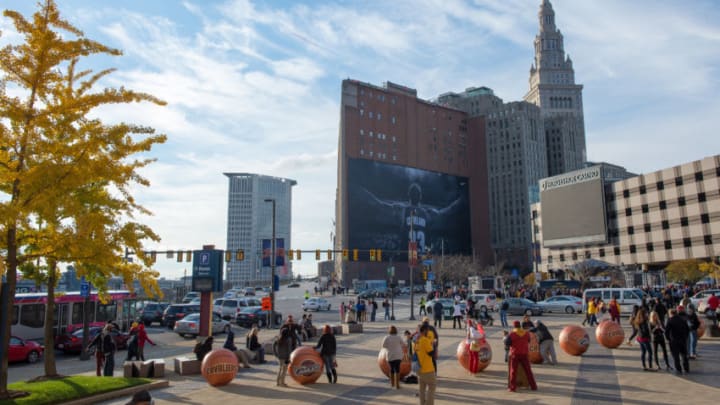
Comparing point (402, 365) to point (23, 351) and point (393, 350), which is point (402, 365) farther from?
point (23, 351)

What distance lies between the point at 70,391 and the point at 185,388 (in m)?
2.90

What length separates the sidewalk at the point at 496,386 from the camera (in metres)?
11.9

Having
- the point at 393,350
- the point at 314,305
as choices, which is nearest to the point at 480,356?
the point at 393,350

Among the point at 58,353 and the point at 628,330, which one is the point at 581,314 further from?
the point at 58,353

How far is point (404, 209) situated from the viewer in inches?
4968

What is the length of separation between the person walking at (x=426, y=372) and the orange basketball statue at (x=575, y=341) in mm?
8581

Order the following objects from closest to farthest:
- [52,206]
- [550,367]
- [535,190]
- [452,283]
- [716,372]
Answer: [52,206]
[716,372]
[550,367]
[452,283]
[535,190]

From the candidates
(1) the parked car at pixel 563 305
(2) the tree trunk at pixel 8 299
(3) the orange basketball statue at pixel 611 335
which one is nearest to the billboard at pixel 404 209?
(1) the parked car at pixel 563 305

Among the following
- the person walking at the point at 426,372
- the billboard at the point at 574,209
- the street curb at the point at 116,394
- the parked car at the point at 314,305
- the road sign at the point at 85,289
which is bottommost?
the street curb at the point at 116,394

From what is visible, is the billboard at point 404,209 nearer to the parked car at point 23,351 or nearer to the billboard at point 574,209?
the billboard at point 574,209

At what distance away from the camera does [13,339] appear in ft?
72.3

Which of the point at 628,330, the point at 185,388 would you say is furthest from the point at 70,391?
the point at 628,330

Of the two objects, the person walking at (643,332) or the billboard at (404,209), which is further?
the billboard at (404,209)

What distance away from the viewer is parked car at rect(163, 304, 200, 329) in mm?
37094
